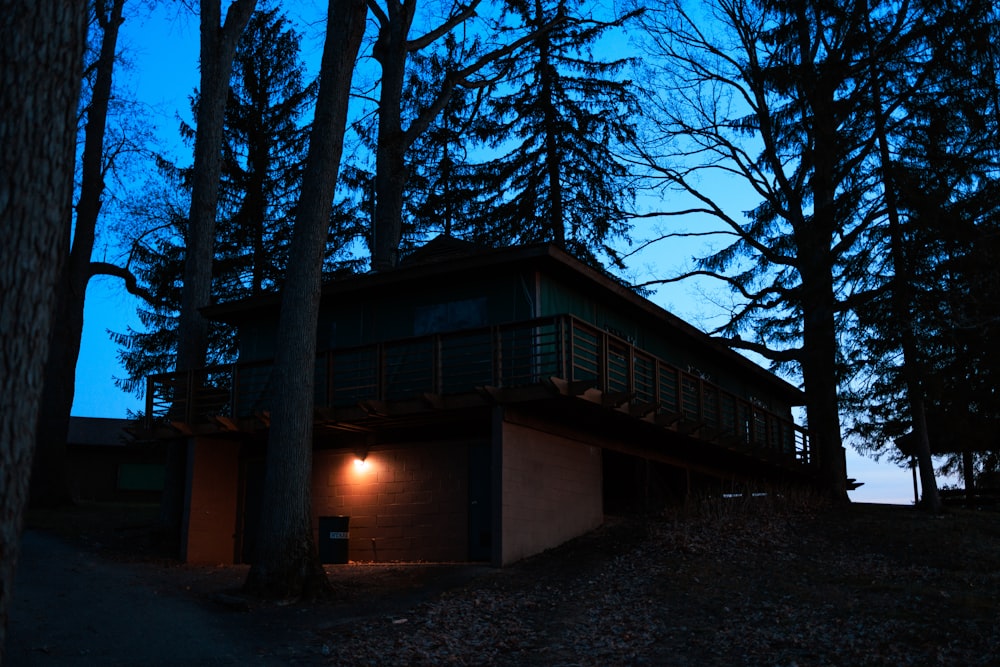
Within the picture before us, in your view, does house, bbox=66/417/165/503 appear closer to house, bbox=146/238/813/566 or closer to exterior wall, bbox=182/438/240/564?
exterior wall, bbox=182/438/240/564

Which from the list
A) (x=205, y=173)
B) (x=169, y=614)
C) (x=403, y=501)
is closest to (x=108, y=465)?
(x=205, y=173)

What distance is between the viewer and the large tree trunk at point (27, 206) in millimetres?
3764

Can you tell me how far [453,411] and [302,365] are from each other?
3208 millimetres

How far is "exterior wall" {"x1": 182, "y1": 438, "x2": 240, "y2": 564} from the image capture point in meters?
18.8

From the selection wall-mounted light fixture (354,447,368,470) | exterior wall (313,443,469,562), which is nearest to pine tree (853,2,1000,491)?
exterior wall (313,443,469,562)

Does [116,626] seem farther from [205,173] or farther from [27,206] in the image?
[205,173]

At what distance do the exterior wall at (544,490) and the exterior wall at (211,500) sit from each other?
22.5 ft

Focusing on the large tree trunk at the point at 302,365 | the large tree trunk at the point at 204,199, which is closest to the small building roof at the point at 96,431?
the large tree trunk at the point at 204,199

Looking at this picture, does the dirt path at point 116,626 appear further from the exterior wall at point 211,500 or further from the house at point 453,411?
the house at point 453,411

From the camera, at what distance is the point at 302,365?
1473 cm

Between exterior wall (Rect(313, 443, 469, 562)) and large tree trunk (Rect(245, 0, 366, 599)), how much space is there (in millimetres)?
3618

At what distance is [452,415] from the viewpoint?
17.3 metres

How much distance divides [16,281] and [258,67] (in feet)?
101

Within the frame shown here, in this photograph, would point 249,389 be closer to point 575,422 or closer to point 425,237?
point 575,422
